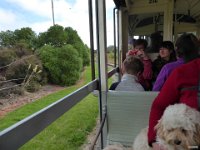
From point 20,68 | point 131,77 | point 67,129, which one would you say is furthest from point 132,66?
point 67,129

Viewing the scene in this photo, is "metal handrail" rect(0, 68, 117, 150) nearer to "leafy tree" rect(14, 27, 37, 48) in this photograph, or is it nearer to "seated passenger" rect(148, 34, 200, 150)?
"leafy tree" rect(14, 27, 37, 48)

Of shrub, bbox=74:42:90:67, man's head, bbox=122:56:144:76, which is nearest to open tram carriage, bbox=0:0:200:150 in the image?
man's head, bbox=122:56:144:76

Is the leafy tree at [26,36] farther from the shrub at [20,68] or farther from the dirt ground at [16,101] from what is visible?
the dirt ground at [16,101]

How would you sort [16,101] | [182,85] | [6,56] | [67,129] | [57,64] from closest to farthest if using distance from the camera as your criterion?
[6,56] < [16,101] < [182,85] < [57,64] < [67,129]

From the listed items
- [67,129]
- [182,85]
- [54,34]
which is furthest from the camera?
[67,129]

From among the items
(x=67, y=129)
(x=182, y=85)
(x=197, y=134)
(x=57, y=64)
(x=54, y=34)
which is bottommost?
(x=67, y=129)

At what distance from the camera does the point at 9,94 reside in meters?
1.03

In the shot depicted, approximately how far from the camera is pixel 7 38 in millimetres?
1022

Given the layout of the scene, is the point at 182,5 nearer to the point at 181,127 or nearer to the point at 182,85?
the point at 182,85

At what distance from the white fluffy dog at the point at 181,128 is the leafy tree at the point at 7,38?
2.90 ft

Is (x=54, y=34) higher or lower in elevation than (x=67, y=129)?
higher

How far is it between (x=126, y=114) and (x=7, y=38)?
147 cm

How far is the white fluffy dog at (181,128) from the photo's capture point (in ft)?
3.87

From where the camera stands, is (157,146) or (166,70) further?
(166,70)
